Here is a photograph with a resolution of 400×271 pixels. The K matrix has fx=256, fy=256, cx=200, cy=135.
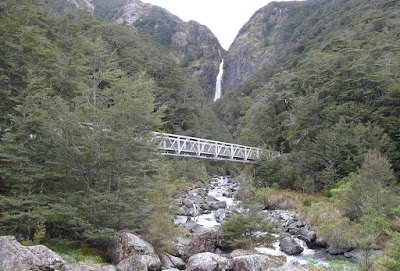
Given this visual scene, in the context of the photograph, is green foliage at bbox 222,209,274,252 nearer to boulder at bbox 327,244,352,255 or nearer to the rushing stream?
the rushing stream

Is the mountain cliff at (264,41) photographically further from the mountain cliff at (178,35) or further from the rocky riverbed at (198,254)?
the rocky riverbed at (198,254)

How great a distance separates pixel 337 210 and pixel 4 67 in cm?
1849

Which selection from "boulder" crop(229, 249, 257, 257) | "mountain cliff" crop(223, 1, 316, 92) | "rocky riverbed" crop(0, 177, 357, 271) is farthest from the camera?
"mountain cliff" crop(223, 1, 316, 92)

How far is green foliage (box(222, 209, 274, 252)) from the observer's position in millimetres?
10961

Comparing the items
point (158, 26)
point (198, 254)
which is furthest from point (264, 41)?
point (198, 254)

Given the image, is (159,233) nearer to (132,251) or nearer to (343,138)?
(132,251)

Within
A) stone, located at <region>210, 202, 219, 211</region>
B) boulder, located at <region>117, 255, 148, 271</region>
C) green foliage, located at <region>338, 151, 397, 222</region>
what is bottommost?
stone, located at <region>210, 202, 219, 211</region>

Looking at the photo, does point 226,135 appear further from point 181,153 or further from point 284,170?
point 181,153

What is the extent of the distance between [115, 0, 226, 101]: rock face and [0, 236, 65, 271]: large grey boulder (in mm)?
93375

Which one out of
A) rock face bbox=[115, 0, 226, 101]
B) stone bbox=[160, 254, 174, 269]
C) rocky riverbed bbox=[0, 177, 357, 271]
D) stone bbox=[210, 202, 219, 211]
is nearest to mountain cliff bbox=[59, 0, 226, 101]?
rock face bbox=[115, 0, 226, 101]

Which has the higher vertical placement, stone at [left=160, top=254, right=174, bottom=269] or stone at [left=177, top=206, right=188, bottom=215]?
stone at [left=160, top=254, right=174, bottom=269]

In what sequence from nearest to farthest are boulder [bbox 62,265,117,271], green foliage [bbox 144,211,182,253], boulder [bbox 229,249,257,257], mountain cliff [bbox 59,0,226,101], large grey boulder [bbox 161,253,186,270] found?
boulder [bbox 62,265,117,271] → large grey boulder [bbox 161,253,186,270] → green foliage [bbox 144,211,182,253] → boulder [bbox 229,249,257,257] → mountain cliff [bbox 59,0,226,101]

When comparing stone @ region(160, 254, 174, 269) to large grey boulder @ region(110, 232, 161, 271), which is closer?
large grey boulder @ region(110, 232, 161, 271)

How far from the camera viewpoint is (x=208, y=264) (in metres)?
8.58
